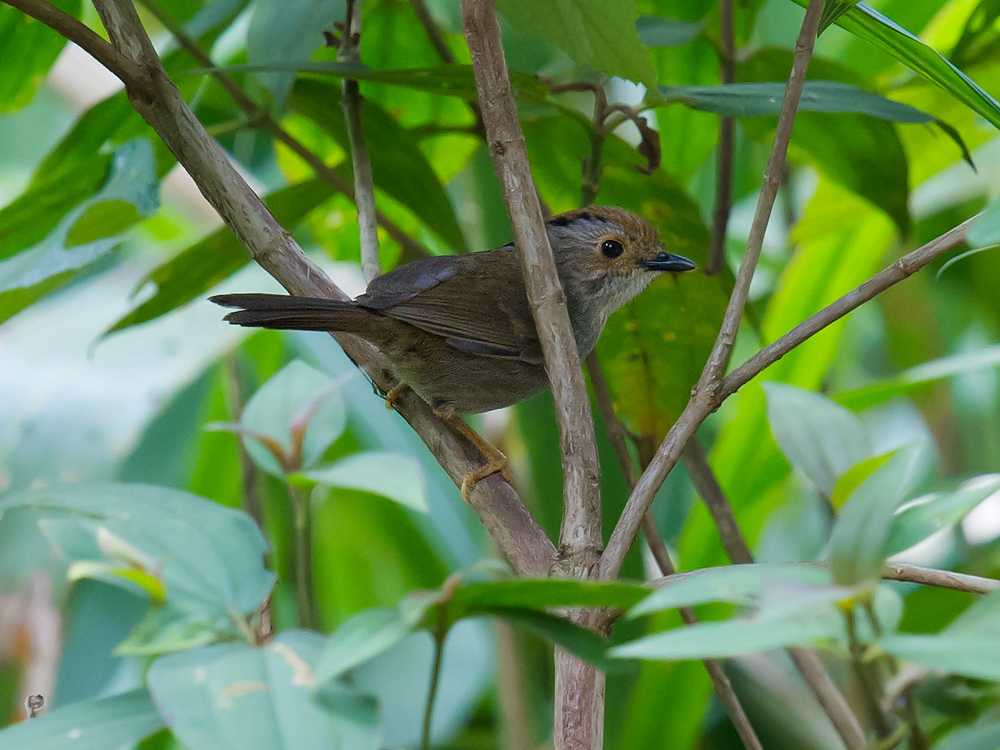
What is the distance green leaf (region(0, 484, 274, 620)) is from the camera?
0.59 m

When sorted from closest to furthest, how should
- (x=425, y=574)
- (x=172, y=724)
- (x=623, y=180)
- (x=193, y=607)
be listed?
(x=172, y=724) < (x=193, y=607) < (x=623, y=180) < (x=425, y=574)

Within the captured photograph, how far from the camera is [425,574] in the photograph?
2.24 meters

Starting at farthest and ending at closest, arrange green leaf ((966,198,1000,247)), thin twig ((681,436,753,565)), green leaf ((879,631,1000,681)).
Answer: thin twig ((681,436,753,565)), green leaf ((966,198,1000,247)), green leaf ((879,631,1000,681))

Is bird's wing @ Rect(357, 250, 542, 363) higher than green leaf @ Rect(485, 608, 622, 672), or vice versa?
bird's wing @ Rect(357, 250, 542, 363)

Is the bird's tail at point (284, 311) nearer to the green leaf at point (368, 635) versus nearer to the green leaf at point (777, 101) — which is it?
the green leaf at point (777, 101)

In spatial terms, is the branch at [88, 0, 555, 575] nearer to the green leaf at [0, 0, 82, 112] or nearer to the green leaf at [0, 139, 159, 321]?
the green leaf at [0, 139, 159, 321]

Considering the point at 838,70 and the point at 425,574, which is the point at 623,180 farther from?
the point at 425,574

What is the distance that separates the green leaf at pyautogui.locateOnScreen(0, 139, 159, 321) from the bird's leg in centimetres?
50

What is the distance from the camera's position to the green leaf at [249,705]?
1.59 feet

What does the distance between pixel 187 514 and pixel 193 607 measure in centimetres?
11

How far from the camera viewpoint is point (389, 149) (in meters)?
1.32

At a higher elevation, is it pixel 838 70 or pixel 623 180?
pixel 838 70

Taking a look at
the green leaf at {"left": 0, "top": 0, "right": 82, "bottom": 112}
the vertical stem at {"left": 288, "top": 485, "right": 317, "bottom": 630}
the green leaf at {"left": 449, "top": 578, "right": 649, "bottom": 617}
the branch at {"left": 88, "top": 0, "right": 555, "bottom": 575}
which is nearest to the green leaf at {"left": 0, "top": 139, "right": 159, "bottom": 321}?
the branch at {"left": 88, "top": 0, "right": 555, "bottom": 575}

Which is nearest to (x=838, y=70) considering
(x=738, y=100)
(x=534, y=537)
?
(x=738, y=100)
